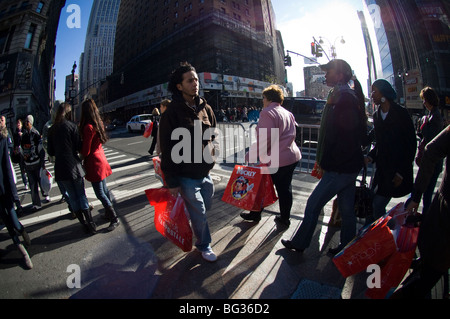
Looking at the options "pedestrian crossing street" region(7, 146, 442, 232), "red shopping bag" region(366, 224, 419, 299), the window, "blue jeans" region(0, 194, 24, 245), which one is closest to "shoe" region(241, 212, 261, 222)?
"pedestrian crossing street" region(7, 146, 442, 232)

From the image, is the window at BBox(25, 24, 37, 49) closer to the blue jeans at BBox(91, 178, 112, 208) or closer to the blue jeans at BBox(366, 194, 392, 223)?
the blue jeans at BBox(91, 178, 112, 208)

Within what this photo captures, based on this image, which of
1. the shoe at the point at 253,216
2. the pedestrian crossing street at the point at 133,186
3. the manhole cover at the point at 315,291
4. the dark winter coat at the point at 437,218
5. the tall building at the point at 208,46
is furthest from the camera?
the tall building at the point at 208,46

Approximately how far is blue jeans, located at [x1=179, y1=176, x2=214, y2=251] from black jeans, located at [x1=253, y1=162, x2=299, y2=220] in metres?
1.06

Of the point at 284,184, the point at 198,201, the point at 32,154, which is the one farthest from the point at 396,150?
the point at 32,154

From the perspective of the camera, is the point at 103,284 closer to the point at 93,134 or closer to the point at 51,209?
the point at 93,134

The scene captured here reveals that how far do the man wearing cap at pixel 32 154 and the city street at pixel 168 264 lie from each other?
2.50 feet

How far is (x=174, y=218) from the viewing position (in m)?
2.30

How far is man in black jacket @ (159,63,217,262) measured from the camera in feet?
7.07

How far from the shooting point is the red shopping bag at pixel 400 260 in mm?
1621

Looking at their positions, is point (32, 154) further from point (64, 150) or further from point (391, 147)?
point (391, 147)

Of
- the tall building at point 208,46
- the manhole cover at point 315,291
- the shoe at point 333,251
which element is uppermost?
the tall building at point 208,46

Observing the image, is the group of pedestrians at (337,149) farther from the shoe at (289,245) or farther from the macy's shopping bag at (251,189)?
the macy's shopping bag at (251,189)

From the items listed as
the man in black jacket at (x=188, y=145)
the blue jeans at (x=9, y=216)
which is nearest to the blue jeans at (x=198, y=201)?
the man in black jacket at (x=188, y=145)
